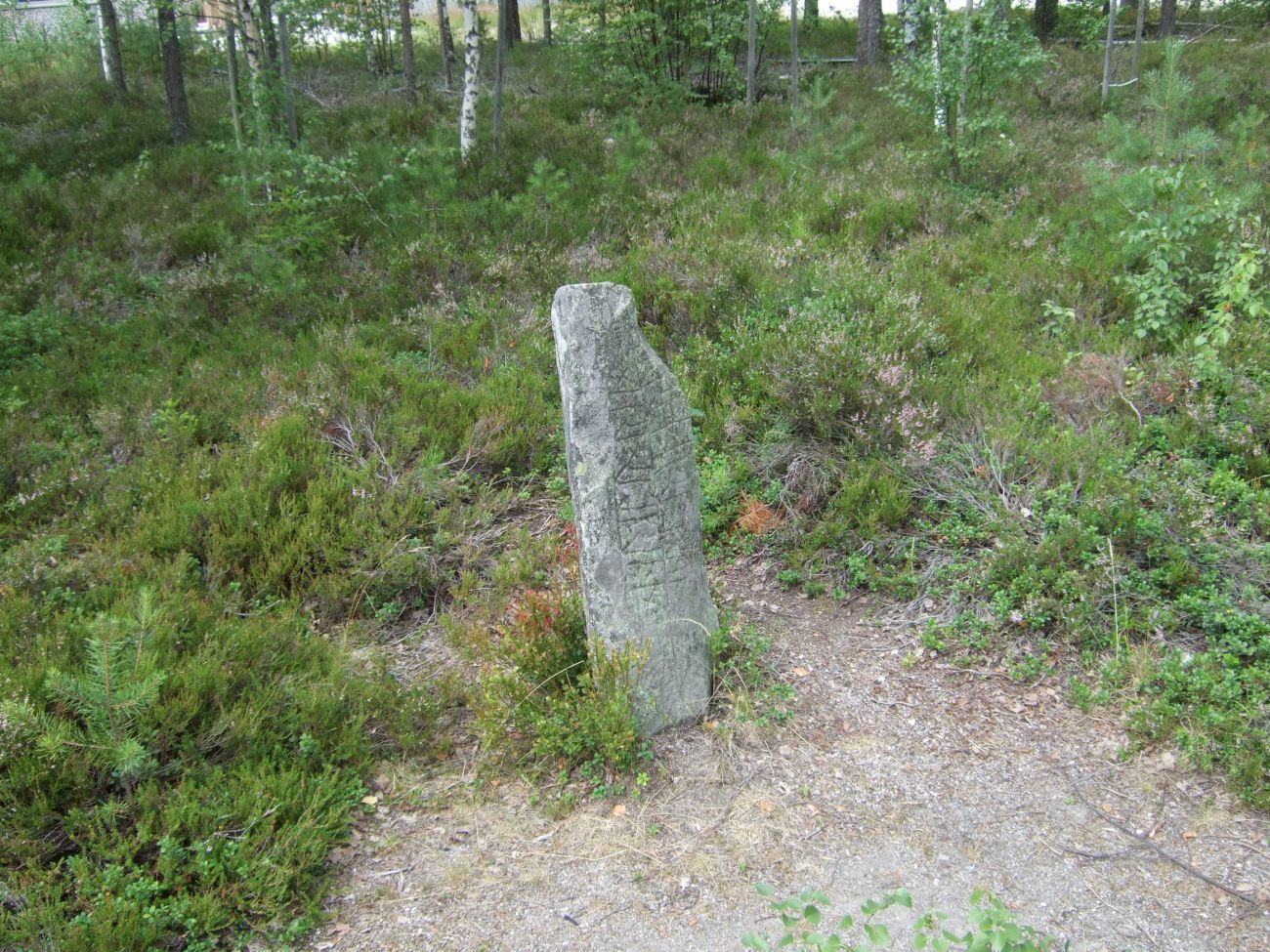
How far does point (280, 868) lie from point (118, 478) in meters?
3.62

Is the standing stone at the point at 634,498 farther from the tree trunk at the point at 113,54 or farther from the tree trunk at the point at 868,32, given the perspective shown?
the tree trunk at the point at 868,32

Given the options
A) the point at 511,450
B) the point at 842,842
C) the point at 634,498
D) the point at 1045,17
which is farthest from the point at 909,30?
the point at 842,842

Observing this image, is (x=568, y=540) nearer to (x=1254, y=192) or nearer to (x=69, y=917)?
(x=69, y=917)

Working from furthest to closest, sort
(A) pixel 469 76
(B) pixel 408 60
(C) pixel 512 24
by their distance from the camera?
(C) pixel 512 24, (B) pixel 408 60, (A) pixel 469 76

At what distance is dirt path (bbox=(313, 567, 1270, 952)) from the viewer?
3.19m

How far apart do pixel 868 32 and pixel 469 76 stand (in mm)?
9743

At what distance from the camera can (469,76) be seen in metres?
10.1

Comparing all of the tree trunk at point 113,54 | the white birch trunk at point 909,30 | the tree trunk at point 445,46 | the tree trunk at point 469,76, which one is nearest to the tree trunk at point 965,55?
the white birch trunk at point 909,30

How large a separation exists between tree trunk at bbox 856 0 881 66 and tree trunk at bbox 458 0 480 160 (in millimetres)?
8962

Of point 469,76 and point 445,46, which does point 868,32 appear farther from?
point 469,76

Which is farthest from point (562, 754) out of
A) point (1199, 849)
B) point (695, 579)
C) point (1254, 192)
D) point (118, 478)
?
point (1254, 192)

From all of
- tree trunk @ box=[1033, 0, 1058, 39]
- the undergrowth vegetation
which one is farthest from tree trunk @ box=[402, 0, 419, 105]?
tree trunk @ box=[1033, 0, 1058, 39]

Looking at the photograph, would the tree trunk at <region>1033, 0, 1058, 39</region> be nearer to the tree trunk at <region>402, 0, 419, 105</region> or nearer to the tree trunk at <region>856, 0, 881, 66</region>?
the tree trunk at <region>856, 0, 881, 66</region>

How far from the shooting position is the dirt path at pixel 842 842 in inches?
126
